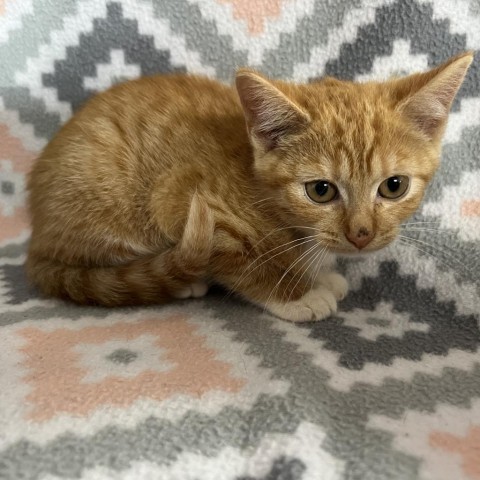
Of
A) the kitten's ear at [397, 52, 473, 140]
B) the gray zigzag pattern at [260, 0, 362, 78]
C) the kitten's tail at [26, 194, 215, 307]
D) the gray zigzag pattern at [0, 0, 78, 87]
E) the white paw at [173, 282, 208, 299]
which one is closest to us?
the kitten's ear at [397, 52, 473, 140]

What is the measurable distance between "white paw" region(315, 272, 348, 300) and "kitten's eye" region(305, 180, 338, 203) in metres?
0.29

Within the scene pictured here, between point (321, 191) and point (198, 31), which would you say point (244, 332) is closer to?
point (321, 191)

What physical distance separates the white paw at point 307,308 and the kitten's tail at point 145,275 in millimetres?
182

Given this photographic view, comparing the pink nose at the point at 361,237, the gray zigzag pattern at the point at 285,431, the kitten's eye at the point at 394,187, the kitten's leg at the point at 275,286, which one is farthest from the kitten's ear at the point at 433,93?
the gray zigzag pattern at the point at 285,431

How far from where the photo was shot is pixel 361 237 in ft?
3.38

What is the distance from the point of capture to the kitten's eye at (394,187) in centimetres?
106

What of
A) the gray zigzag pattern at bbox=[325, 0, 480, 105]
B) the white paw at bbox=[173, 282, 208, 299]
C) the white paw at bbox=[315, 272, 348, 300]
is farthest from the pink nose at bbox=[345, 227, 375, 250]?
the gray zigzag pattern at bbox=[325, 0, 480, 105]

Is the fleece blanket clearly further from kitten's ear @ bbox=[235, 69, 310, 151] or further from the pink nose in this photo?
kitten's ear @ bbox=[235, 69, 310, 151]

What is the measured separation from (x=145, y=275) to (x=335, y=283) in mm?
446

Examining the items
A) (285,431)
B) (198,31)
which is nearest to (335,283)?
(285,431)

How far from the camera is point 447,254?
4.17 ft

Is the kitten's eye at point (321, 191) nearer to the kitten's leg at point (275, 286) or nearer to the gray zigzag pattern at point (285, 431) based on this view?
the kitten's leg at point (275, 286)

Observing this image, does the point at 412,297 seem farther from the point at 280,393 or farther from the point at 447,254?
Result: the point at 280,393

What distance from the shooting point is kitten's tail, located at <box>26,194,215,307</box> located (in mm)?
1112
